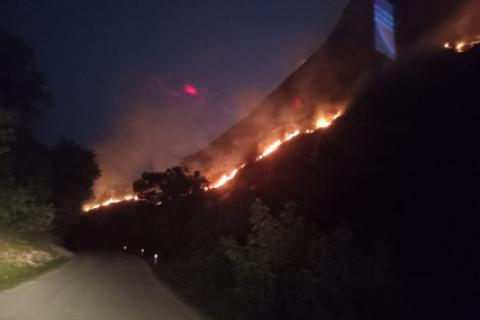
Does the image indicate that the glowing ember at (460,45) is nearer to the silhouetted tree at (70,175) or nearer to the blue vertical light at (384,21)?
the blue vertical light at (384,21)

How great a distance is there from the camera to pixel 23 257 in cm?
2516

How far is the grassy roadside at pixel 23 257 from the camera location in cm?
1945

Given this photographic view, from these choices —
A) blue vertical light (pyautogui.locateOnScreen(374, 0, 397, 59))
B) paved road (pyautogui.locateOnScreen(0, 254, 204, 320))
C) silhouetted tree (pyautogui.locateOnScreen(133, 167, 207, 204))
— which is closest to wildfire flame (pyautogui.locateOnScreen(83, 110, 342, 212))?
silhouetted tree (pyautogui.locateOnScreen(133, 167, 207, 204))

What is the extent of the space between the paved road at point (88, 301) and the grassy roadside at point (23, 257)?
39.9 inches

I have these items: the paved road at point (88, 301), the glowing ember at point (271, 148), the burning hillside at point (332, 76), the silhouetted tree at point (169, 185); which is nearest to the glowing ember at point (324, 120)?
the burning hillside at point (332, 76)

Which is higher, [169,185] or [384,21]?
[384,21]

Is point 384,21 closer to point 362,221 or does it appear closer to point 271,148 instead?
point 362,221

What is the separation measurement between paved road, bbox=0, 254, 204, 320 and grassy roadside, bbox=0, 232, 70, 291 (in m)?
1.01

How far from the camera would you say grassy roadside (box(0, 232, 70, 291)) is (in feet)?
63.8

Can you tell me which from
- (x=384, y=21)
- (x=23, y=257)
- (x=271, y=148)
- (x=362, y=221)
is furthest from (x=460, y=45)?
(x=23, y=257)

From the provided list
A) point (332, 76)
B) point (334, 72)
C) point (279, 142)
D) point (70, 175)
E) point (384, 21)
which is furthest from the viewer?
point (334, 72)

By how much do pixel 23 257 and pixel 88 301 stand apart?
12991 mm

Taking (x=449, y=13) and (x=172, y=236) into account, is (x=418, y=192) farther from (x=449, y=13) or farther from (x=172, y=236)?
(x=449, y=13)

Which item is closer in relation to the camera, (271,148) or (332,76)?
(271,148)
